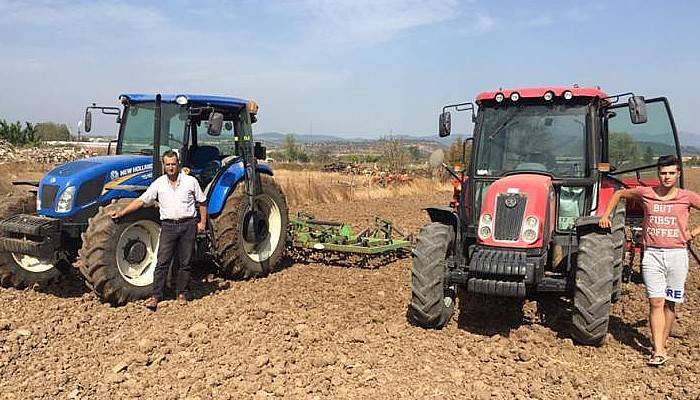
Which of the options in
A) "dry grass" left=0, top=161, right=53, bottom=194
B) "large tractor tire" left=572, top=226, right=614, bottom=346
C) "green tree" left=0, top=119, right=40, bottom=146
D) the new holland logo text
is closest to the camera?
"large tractor tire" left=572, top=226, right=614, bottom=346

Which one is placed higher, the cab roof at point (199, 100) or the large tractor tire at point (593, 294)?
the cab roof at point (199, 100)

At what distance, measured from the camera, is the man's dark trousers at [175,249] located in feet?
20.0

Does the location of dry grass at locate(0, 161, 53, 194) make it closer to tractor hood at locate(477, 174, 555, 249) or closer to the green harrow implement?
the green harrow implement

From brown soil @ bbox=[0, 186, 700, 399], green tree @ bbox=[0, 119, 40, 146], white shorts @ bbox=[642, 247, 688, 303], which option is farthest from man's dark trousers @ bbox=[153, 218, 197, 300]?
green tree @ bbox=[0, 119, 40, 146]

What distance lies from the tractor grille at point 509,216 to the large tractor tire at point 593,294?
1.83 ft

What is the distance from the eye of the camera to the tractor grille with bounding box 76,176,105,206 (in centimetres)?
631

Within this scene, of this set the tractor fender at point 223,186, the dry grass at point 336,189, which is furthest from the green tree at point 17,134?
the tractor fender at point 223,186

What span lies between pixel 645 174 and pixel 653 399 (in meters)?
3.75

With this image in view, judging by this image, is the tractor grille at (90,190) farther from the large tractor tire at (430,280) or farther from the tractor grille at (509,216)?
the tractor grille at (509,216)

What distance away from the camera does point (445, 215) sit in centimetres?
585

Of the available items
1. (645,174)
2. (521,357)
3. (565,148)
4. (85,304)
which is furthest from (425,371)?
(645,174)

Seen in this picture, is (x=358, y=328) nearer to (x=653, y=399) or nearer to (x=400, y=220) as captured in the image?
A: (x=653, y=399)

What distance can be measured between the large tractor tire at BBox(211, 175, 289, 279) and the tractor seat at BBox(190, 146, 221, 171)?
489 millimetres

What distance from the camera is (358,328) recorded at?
5.61 m
